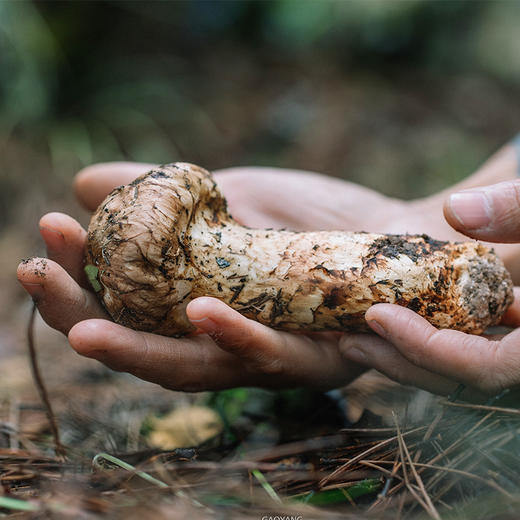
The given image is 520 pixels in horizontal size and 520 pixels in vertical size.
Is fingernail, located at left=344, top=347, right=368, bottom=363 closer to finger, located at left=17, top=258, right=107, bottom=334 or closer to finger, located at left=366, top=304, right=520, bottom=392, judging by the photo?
finger, located at left=366, top=304, right=520, bottom=392

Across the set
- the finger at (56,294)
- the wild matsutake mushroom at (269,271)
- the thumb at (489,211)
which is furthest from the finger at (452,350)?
the finger at (56,294)

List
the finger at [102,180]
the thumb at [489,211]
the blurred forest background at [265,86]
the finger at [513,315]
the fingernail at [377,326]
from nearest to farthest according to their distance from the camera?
the thumb at [489,211] → the fingernail at [377,326] → the finger at [513,315] → the finger at [102,180] → the blurred forest background at [265,86]

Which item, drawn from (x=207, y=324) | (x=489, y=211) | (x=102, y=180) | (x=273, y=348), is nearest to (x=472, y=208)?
(x=489, y=211)

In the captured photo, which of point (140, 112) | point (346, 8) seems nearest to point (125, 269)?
point (140, 112)

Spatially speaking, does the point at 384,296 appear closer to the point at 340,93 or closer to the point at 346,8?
the point at 340,93

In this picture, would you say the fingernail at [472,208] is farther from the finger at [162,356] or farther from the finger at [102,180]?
the finger at [102,180]

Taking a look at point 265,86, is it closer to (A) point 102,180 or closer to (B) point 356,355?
(A) point 102,180
